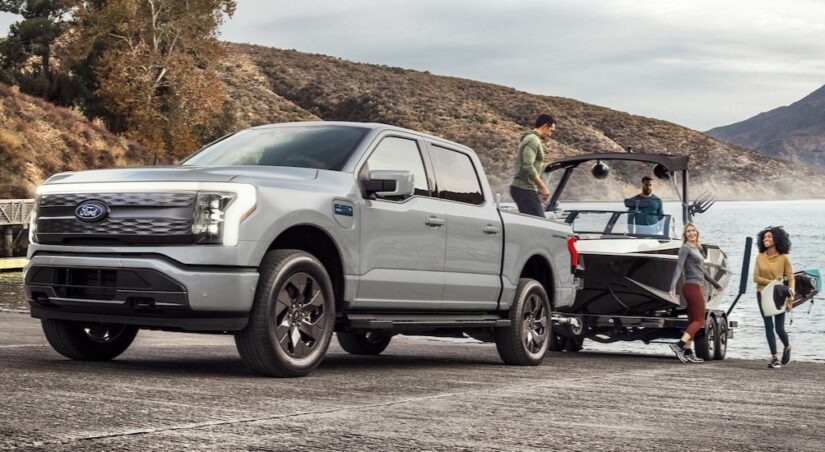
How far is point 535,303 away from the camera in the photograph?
12.1 meters

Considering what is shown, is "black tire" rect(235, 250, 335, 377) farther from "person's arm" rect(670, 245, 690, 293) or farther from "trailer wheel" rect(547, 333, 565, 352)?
"trailer wheel" rect(547, 333, 565, 352)

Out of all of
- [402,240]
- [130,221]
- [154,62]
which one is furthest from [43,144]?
[130,221]

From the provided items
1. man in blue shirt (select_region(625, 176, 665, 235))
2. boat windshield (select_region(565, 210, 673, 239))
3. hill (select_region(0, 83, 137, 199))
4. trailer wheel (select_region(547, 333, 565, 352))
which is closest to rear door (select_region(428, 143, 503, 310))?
boat windshield (select_region(565, 210, 673, 239))

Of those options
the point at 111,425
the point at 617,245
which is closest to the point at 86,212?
the point at 111,425

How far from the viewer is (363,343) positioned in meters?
13.0

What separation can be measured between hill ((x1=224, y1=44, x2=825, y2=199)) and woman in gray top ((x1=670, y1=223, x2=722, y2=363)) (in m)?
95.7

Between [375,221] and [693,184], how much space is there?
146643 millimetres

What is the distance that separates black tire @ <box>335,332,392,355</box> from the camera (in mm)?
12820

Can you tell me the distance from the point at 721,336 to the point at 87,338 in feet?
33.1

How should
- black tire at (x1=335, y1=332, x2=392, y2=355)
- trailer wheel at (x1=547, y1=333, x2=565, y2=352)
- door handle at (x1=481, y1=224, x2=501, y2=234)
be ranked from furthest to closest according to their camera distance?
trailer wheel at (x1=547, y1=333, x2=565, y2=352)
black tire at (x1=335, y1=332, x2=392, y2=355)
door handle at (x1=481, y1=224, x2=501, y2=234)

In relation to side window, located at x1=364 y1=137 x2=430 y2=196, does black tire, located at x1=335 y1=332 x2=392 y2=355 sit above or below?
below

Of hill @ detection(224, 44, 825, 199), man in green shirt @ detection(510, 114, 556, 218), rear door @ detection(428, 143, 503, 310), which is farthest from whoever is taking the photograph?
hill @ detection(224, 44, 825, 199)

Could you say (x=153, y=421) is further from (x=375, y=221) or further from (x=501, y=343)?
(x=501, y=343)

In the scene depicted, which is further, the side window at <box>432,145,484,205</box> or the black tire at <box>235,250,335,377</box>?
the side window at <box>432,145,484,205</box>
